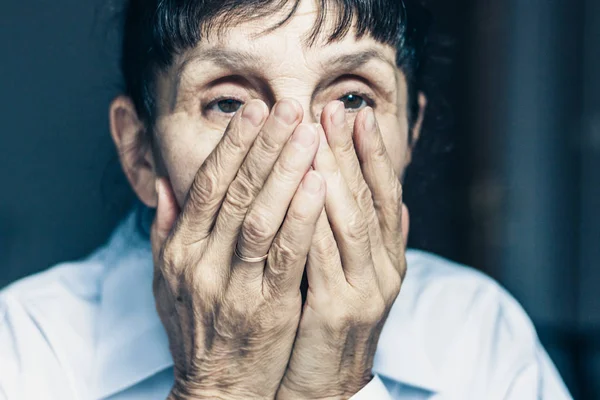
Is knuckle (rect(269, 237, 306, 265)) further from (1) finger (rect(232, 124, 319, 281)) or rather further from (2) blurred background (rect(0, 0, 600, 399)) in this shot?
(2) blurred background (rect(0, 0, 600, 399))

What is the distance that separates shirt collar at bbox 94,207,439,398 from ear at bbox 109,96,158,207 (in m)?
0.17

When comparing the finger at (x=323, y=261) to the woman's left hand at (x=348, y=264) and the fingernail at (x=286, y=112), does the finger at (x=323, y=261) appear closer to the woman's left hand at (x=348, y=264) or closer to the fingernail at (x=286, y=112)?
the woman's left hand at (x=348, y=264)

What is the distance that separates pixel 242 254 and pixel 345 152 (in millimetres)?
237

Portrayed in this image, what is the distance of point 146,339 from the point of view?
1392mm

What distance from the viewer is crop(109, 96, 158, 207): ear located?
4.66ft

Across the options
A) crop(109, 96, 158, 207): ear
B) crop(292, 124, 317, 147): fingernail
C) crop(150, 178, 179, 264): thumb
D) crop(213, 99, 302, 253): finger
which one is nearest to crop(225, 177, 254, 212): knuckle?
crop(213, 99, 302, 253): finger

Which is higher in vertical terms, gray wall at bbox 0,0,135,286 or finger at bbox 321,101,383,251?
finger at bbox 321,101,383,251

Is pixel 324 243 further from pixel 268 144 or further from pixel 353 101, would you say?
pixel 353 101

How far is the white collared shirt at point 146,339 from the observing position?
132cm

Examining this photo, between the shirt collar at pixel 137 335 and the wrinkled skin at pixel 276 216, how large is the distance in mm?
165

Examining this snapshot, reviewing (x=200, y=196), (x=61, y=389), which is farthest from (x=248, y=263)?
(x=61, y=389)

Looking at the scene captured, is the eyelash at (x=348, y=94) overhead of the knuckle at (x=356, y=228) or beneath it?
overhead

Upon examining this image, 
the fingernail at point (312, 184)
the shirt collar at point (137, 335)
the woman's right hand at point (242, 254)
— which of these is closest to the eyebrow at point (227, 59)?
the woman's right hand at point (242, 254)

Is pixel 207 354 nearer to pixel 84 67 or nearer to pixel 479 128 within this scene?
pixel 84 67
